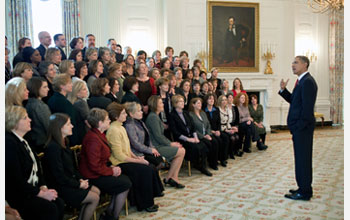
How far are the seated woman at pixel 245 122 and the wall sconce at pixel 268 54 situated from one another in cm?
385

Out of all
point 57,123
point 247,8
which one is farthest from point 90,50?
point 247,8

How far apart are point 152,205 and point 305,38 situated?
33.5ft

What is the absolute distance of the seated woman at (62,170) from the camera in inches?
135

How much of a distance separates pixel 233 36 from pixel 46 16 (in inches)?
230

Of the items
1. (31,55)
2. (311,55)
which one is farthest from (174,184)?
(311,55)

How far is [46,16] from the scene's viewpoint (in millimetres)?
9906

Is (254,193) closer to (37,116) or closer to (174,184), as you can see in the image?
(174,184)

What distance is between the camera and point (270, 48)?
1180cm

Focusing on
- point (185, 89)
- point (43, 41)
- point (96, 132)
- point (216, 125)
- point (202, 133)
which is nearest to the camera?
point (96, 132)

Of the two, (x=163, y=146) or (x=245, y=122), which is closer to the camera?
(x=163, y=146)

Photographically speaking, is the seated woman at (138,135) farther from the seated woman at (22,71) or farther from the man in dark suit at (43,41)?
the man in dark suit at (43,41)

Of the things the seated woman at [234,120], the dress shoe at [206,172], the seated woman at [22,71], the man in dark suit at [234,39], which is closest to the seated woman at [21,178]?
the seated woman at [22,71]

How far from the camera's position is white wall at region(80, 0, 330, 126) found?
10344mm

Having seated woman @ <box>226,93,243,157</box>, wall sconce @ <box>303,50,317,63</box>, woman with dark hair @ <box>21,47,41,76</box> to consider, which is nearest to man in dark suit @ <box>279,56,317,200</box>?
seated woman @ <box>226,93,243,157</box>
